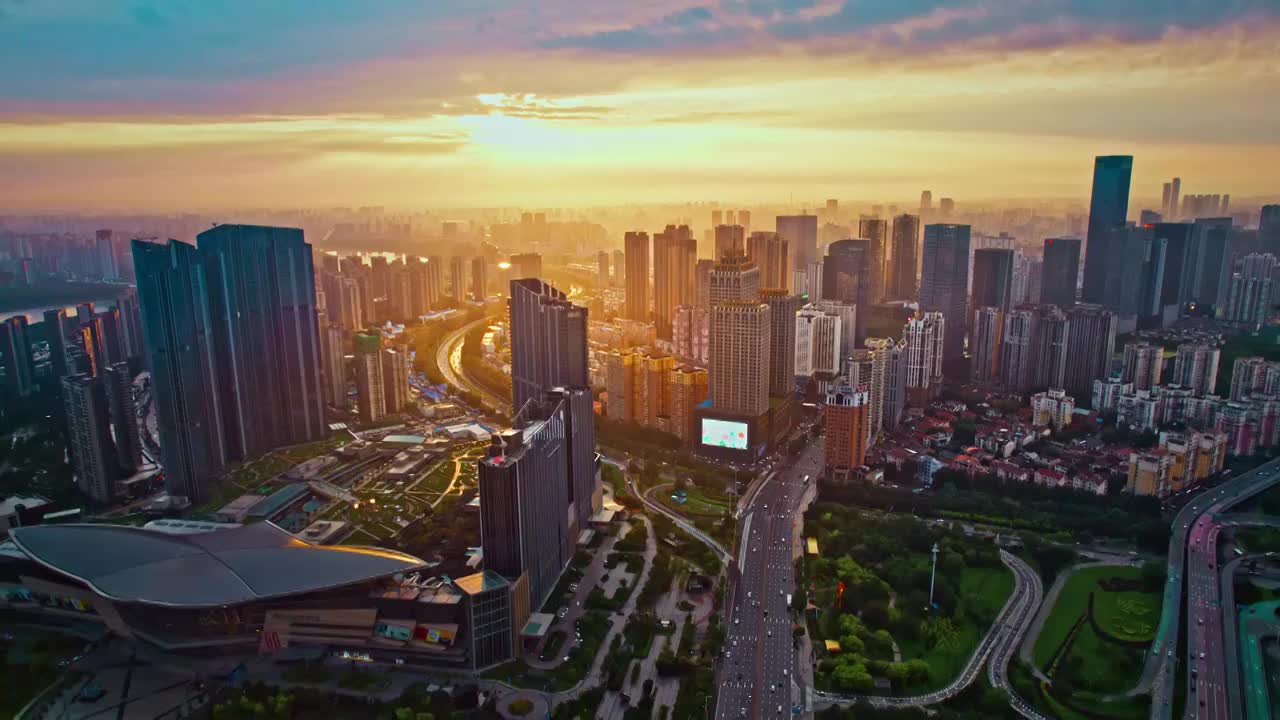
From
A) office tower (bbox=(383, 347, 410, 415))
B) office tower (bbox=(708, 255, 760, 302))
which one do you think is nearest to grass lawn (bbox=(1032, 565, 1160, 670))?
office tower (bbox=(708, 255, 760, 302))

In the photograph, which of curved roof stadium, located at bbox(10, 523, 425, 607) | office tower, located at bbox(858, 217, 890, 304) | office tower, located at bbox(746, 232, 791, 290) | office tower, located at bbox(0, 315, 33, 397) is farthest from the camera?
office tower, located at bbox(858, 217, 890, 304)

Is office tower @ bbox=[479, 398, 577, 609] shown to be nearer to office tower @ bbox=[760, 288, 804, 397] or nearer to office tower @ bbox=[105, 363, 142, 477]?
office tower @ bbox=[105, 363, 142, 477]

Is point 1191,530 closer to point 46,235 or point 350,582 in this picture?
point 350,582

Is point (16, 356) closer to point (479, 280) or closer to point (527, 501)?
point (527, 501)

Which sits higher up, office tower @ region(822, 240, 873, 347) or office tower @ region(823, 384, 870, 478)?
Result: office tower @ region(822, 240, 873, 347)

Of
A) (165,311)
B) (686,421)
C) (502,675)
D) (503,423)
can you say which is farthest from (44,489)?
(686,421)

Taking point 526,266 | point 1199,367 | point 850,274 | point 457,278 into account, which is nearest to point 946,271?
point 850,274
